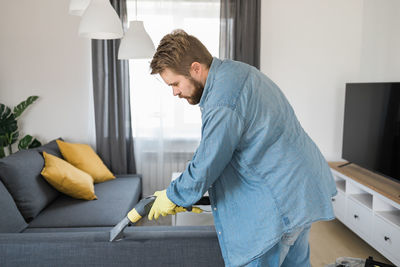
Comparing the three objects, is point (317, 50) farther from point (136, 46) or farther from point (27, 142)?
point (27, 142)

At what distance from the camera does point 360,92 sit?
293 cm

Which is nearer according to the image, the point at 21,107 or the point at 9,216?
the point at 9,216

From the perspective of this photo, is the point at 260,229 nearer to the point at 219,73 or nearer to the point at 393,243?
the point at 219,73

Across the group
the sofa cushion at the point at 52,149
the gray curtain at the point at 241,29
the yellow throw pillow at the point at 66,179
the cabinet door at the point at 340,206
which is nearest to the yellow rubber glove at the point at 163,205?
the yellow throw pillow at the point at 66,179

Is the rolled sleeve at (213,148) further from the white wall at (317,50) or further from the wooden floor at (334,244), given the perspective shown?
the white wall at (317,50)

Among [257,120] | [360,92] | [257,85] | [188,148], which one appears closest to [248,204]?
[257,120]

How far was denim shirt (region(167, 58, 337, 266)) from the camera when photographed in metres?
1.09

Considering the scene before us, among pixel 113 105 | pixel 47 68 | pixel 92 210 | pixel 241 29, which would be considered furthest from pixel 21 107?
pixel 241 29

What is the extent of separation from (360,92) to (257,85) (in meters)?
2.17

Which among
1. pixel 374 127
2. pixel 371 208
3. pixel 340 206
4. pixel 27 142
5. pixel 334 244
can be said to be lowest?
pixel 334 244

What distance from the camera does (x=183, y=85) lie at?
1.21 meters

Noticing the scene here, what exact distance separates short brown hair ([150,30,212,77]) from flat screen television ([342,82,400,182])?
1.96 meters

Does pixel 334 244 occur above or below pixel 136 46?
below

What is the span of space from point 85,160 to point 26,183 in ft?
2.69
